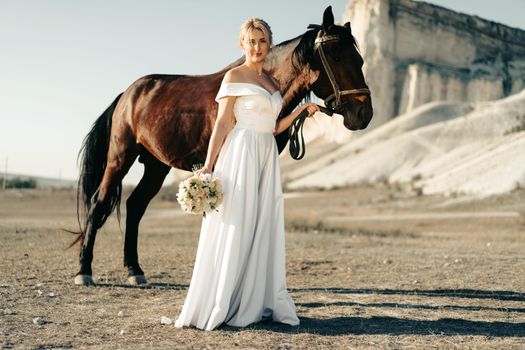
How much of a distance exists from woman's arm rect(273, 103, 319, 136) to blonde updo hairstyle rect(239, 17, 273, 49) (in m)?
0.64

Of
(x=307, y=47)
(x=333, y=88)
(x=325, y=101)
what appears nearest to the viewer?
(x=333, y=88)

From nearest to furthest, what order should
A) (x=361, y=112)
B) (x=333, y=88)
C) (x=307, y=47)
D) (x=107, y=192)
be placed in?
(x=361, y=112) < (x=333, y=88) < (x=307, y=47) < (x=107, y=192)

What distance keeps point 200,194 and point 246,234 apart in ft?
1.82

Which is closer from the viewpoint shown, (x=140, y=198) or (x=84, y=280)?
(x=84, y=280)

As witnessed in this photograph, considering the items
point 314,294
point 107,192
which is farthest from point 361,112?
point 107,192

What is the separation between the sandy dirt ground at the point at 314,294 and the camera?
14.7 feet

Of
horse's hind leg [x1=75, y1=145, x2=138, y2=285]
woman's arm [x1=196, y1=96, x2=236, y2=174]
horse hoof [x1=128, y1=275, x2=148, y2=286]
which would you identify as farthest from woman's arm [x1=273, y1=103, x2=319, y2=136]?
horse hoof [x1=128, y1=275, x2=148, y2=286]

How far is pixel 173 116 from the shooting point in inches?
262

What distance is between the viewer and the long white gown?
4.84m

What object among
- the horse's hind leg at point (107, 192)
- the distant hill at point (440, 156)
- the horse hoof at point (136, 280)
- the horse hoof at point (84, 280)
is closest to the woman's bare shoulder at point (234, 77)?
the horse's hind leg at point (107, 192)

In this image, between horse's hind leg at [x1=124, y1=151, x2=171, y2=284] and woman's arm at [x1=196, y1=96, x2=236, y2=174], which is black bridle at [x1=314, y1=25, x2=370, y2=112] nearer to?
woman's arm at [x1=196, y1=96, x2=236, y2=174]

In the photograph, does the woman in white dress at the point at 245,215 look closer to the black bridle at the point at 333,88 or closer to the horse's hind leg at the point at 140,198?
the black bridle at the point at 333,88

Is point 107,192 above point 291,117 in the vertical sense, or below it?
below

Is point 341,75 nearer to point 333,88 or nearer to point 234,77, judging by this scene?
point 333,88
